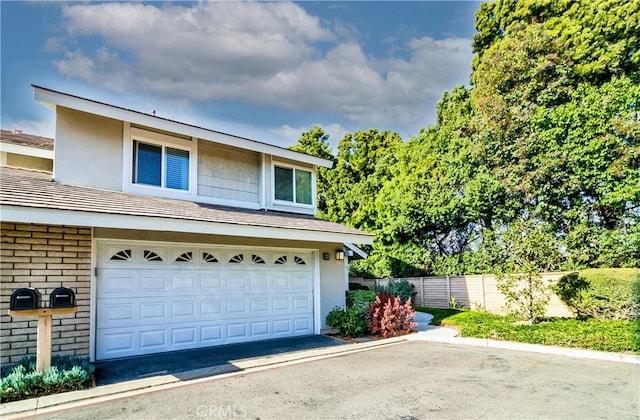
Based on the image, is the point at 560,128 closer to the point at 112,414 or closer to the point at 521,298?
the point at 521,298

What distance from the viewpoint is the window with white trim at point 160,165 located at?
31.2 feet

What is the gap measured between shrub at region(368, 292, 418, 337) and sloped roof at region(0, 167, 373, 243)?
2.08m

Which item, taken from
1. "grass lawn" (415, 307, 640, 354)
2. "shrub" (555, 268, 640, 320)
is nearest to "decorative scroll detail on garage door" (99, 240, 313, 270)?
"grass lawn" (415, 307, 640, 354)

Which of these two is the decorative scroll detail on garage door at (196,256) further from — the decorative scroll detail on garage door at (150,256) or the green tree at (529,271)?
the green tree at (529,271)

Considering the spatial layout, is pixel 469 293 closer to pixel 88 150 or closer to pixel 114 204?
pixel 114 204

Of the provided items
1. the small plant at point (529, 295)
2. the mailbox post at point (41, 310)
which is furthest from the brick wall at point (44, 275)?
the small plant at point (529, 295)

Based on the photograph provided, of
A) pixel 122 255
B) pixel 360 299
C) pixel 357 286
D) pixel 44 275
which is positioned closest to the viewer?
pixel 44 275

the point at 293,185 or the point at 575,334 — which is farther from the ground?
the point at 293,185

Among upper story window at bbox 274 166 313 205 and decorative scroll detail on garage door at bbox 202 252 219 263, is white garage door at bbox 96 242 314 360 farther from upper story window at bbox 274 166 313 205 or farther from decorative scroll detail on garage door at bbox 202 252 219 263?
upper story window at bbox 274 166 313 205

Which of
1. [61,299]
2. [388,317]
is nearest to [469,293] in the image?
[388,317]

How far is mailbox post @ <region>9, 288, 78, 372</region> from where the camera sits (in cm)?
562

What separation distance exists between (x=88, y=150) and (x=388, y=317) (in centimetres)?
859

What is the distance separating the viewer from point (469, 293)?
1686cm

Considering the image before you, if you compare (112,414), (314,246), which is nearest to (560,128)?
(314,246)
